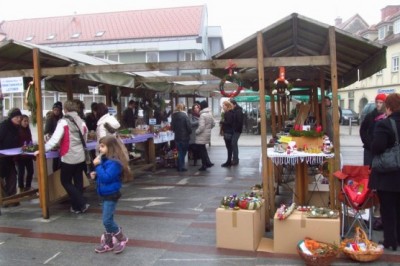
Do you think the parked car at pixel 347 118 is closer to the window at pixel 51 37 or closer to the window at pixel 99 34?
the window at pixel 99 34

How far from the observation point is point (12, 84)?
6.41m

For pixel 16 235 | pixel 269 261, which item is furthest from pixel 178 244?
pixel 16 235

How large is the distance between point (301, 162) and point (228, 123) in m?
5.29

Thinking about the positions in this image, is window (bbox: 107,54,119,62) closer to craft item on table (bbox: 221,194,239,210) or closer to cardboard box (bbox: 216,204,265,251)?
craft item on table (bbox: 221,194,239,210)

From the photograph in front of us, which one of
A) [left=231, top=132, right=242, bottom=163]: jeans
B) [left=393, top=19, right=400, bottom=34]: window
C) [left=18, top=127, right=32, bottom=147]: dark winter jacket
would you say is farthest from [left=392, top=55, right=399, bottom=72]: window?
[left=18, top=127, right=32, bottom=147]: dark winter jacket

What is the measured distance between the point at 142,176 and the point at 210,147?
7083 mm

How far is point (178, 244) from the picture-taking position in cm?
517

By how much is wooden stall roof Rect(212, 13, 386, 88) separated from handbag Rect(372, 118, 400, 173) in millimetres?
1540

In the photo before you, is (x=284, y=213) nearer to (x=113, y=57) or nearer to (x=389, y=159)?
(x=389, y=159)

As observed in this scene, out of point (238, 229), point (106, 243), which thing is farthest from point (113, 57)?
point (238, 229)

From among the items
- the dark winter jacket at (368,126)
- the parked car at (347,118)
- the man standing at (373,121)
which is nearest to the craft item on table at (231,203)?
the man standing at (373,121)

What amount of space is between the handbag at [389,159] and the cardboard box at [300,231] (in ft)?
2.44

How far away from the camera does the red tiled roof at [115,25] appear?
133 feet

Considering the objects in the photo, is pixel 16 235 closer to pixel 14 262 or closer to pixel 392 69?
pixel 14 262
